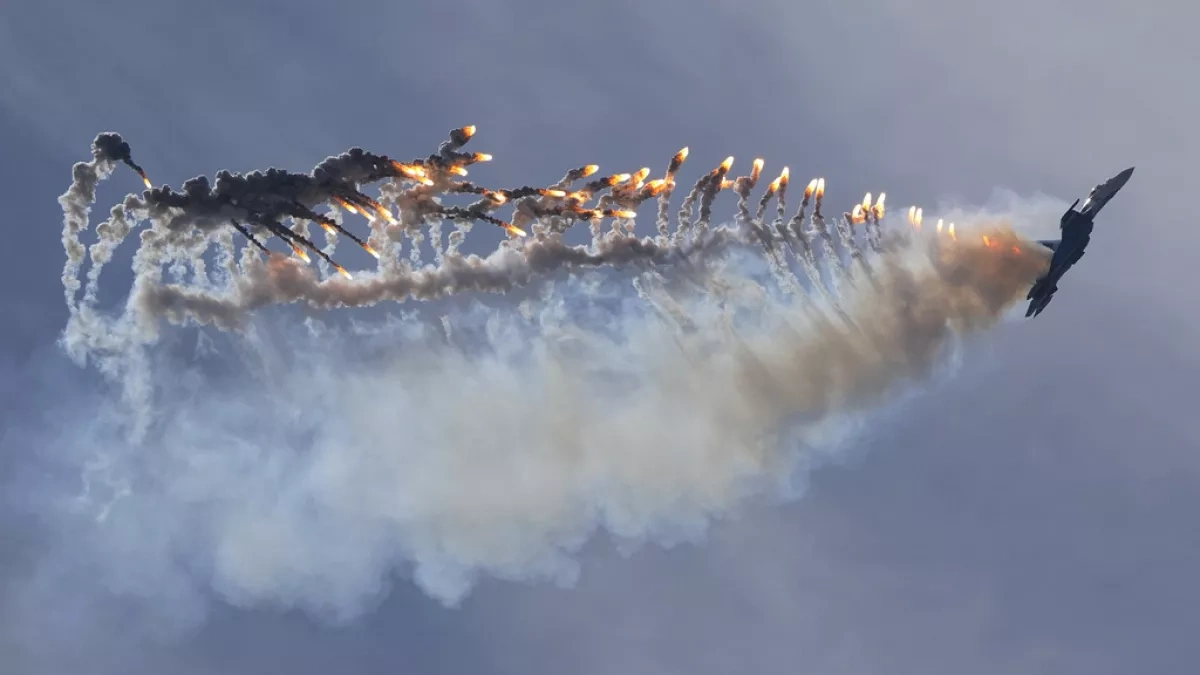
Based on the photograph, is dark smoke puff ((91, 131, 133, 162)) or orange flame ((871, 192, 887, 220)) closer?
dark smoke puff ((91, 131, 133, 162))

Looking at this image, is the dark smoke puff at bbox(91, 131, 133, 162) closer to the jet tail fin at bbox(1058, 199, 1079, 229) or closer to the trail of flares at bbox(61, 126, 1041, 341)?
the trail of flares at bbox(61, 126, 1041, 341)

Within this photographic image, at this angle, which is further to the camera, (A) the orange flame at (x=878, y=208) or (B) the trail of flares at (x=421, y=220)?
(A) the orange flame at (x=878, y=208)

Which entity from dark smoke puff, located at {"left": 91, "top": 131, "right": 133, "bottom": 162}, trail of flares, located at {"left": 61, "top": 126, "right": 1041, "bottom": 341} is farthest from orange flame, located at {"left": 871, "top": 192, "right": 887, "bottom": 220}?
dark smoke puff, located at {"left": 91, "top": 131, "right": 133, "bottom": 162}

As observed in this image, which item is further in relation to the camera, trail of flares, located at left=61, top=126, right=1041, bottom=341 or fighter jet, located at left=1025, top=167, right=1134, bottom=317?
fighter jet, located at left=1025, top=167, right=1134, bottom=317

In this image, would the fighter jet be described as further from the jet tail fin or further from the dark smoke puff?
the dark smoke puff

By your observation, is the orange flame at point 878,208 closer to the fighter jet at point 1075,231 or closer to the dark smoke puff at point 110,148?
the fighter jet at point 1075,231

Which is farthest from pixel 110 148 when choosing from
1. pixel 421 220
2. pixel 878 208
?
pixel 878 208

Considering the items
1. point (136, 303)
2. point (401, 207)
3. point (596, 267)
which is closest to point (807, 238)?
point (596, 267)

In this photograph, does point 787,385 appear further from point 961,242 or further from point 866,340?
point 961,242

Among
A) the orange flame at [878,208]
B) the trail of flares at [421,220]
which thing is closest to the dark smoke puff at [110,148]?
the trail of flares at [421,220]
